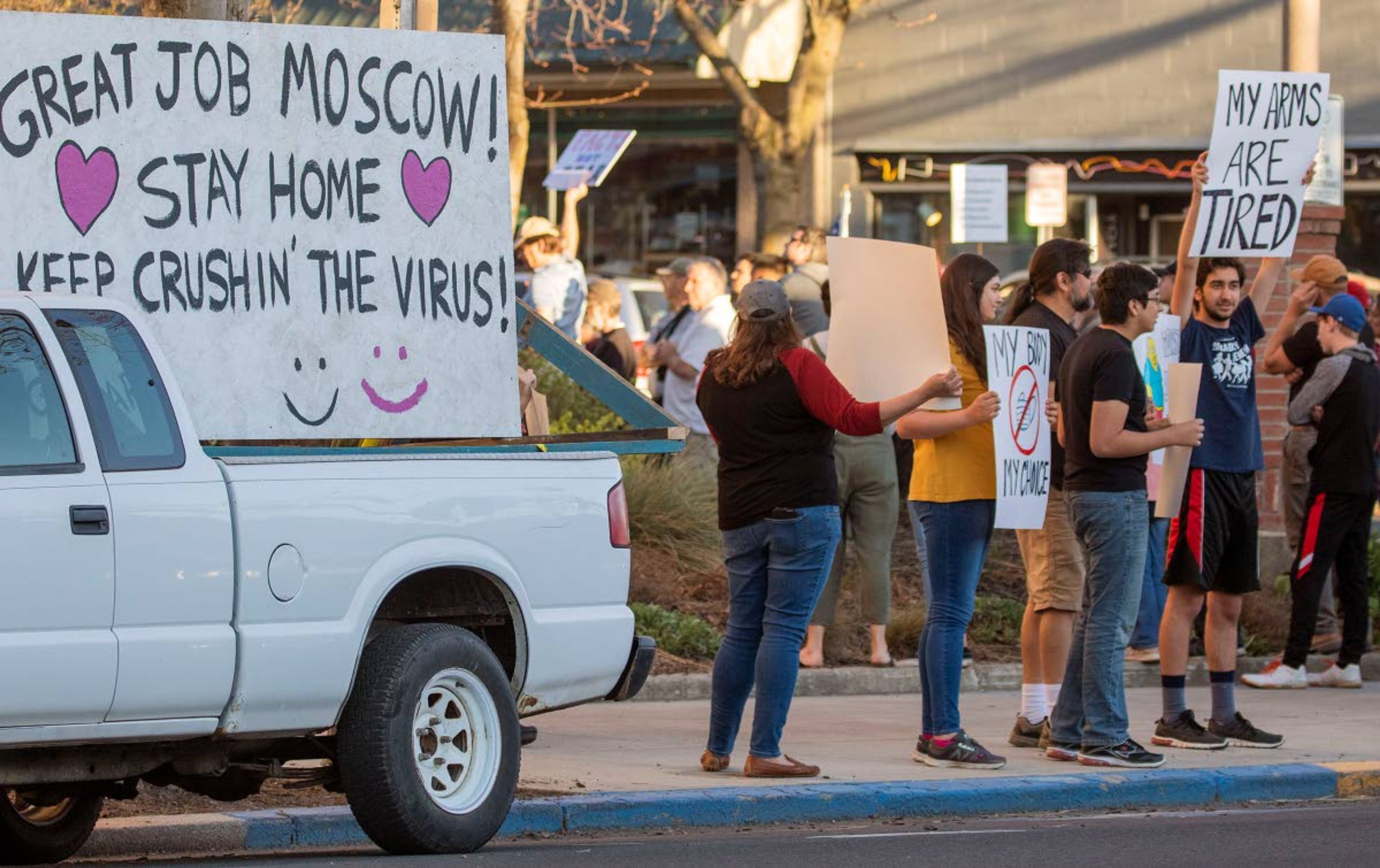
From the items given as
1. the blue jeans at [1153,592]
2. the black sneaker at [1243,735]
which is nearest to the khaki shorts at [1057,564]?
the black sneaker at [1243,735]

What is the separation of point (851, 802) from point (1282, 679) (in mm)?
4333

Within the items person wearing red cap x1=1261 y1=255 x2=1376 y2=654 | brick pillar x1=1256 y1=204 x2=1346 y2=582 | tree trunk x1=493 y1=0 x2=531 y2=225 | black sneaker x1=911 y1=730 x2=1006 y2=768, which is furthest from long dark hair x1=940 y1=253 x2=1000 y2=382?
tree trunk x1=493 y1=0 x2=531 y2=225

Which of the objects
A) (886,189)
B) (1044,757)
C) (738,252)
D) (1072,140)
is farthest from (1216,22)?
(1044,757)

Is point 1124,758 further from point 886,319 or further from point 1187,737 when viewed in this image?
point 886,319

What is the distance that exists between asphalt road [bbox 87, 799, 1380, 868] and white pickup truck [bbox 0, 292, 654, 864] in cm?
31

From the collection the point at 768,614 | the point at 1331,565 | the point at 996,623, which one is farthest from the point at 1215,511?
the point at 996,623

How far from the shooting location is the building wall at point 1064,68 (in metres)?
26.0

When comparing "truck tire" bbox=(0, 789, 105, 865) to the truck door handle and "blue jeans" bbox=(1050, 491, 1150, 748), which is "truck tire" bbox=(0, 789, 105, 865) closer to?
the truck door handle

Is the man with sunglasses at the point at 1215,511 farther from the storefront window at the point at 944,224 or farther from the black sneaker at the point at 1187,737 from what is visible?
the storefront window at the point at 944,224

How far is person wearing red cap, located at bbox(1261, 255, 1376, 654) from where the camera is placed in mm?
12180

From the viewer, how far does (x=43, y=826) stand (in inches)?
296

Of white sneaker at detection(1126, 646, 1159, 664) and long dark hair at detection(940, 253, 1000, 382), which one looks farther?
white sneaker at detection(1126, 646, 1159, 664)

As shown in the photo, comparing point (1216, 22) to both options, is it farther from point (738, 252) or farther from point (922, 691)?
point (922, 691)

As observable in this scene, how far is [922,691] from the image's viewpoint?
9258 millimetres
